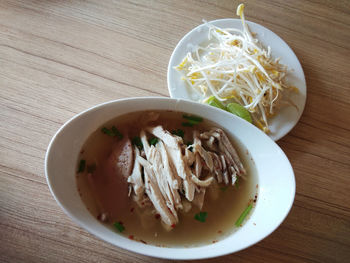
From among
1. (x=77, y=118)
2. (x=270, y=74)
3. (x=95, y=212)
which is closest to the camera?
(x=77, y=118)

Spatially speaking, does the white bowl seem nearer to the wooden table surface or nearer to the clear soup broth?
the clear soup broth

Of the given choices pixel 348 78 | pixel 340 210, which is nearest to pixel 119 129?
pixel 340 210

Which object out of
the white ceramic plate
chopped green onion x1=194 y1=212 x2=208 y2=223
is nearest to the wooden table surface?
the white ceramic plate

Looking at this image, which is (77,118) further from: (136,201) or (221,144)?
(221,144)

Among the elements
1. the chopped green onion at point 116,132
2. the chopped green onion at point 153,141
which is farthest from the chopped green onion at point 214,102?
the chopped green onion at point 116,132

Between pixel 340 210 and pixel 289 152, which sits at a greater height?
pixel 289 152

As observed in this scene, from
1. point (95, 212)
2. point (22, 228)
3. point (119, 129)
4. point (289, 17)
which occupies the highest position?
point (289, 17)
